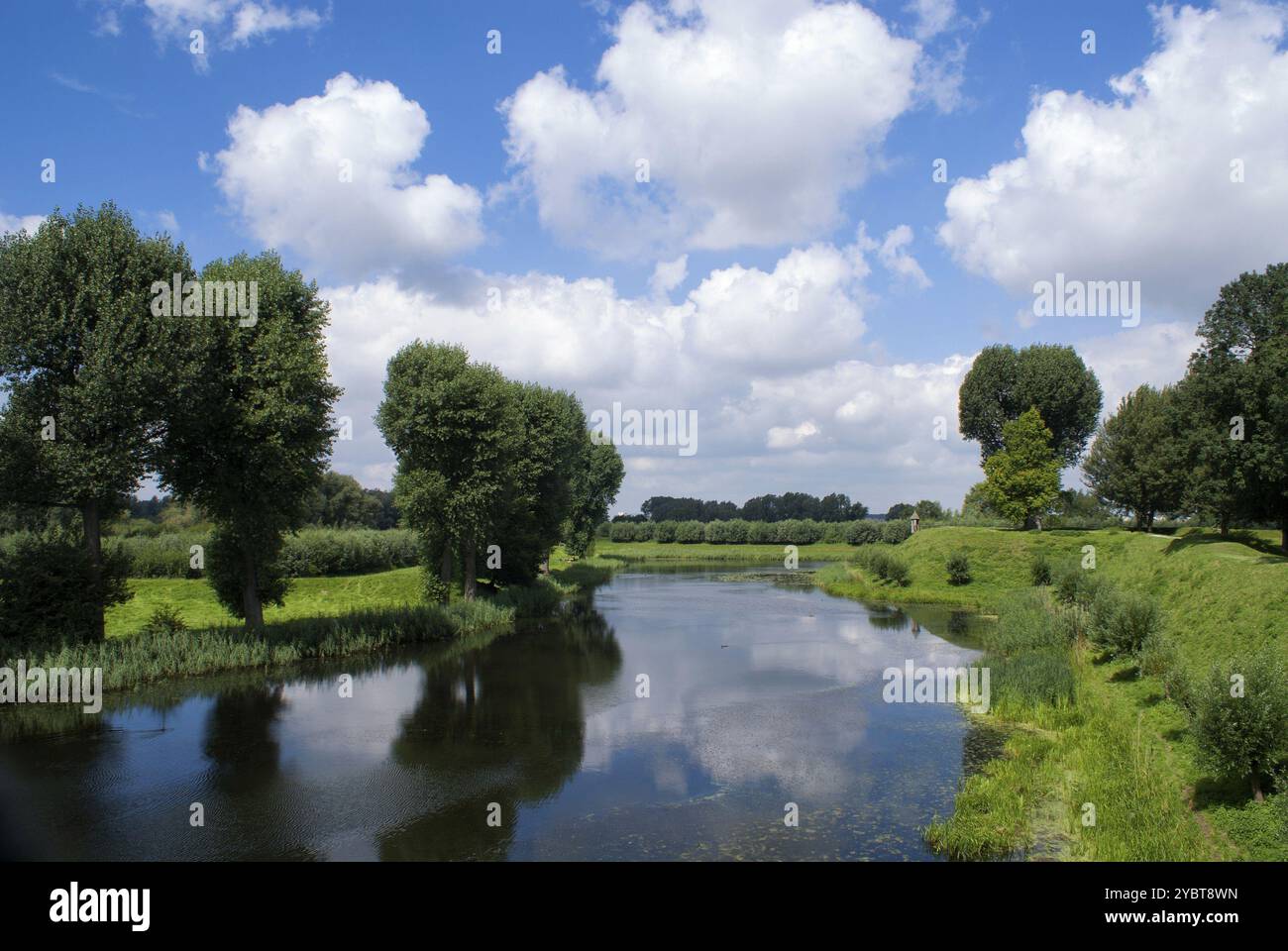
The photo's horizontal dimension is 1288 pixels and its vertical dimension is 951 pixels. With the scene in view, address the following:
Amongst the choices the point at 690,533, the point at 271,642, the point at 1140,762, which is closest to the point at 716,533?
the point at 690,533

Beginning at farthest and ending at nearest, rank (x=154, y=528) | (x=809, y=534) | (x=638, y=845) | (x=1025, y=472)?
(x=809, y=534), (x=154, y=528), (x=1025, y=472), (x=638, y=845)

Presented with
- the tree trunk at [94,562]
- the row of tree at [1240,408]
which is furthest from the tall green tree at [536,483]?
the row of tree at [1240,408]

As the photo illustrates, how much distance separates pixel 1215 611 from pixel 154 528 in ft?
268

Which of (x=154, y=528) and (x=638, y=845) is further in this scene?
A: (x=154, y=528)

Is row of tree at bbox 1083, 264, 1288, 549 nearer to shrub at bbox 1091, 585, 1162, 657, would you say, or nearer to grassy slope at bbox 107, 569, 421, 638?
shrub at bbox 1091, 585, 1162, 657

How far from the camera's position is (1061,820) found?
13.4m

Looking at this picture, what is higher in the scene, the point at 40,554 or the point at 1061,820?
the point at 40,554

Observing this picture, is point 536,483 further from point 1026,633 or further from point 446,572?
point 1026,633

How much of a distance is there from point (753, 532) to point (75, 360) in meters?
114

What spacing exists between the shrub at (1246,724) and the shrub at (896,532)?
317 ft

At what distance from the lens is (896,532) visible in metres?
107
